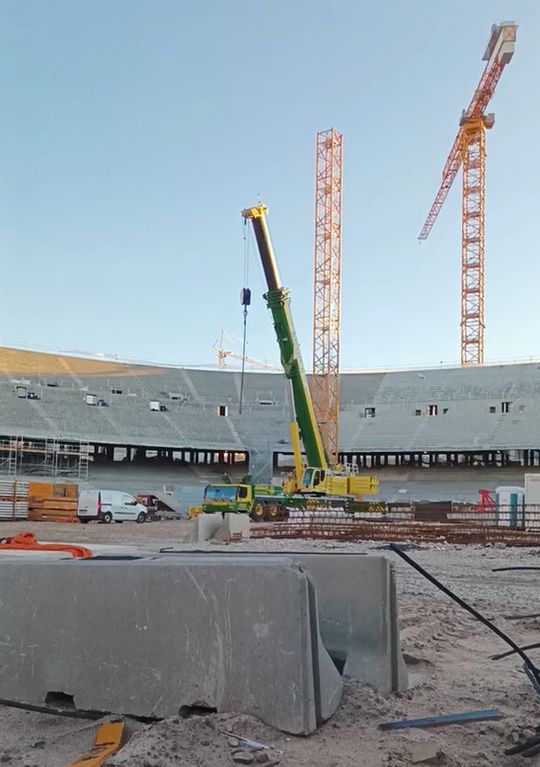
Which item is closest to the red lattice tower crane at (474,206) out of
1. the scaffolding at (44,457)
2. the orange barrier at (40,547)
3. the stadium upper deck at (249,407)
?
the stadium upper deck at (249,407)

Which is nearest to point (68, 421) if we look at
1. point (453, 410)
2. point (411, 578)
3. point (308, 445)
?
point (308, 445)

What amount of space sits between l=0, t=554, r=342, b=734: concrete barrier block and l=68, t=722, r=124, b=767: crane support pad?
6.7 inches

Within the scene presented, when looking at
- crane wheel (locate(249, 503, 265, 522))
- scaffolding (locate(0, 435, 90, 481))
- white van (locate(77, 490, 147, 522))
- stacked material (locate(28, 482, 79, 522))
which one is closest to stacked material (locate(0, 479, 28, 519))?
stacked material (locate(28, 482, 79, 522))

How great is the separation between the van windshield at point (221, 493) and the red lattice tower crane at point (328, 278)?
2927cm

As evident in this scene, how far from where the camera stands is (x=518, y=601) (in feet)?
28.8

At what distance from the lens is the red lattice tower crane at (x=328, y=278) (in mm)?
60906

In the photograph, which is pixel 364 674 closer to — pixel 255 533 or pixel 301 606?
pixel 301 606

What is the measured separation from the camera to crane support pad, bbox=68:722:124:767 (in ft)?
10.1

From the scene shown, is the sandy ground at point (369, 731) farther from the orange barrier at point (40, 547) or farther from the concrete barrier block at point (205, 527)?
the concrete barrier block at point (205, 527)

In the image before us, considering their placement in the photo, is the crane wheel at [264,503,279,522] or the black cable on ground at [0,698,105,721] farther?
the crane wheel at [264,503,279,522]

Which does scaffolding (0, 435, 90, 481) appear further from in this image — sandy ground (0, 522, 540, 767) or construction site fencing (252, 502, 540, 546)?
sandy ground (0, 522, 540, 767)

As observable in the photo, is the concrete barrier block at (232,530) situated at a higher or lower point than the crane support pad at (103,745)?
lower

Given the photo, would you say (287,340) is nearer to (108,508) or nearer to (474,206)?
(108,508)

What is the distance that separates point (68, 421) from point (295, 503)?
26713 mm
